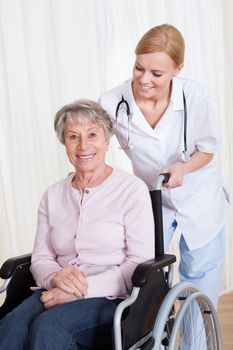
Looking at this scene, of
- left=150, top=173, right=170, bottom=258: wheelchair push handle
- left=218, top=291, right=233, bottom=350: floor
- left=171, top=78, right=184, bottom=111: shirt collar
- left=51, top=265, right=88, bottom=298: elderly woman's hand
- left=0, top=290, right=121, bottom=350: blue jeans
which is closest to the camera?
left=0, top=290, right=121, bottom=350: blue jeans

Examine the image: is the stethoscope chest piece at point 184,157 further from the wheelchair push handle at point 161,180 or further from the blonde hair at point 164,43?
the blonde hair at point 164,43

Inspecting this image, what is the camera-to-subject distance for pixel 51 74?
3.10 meters

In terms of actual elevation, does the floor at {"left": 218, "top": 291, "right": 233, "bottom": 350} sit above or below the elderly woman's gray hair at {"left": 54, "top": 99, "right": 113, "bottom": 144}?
below

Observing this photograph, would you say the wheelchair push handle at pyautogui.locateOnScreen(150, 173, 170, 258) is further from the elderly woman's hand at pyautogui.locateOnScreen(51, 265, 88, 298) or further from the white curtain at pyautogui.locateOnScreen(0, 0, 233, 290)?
the white curtain at pyautogui.locateOnScreen(0, 0, 233, 290)

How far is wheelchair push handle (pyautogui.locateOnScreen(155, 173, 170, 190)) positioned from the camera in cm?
194

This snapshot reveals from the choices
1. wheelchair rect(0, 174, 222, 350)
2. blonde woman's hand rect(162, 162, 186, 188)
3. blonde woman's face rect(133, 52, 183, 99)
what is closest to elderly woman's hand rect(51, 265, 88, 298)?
wheelchair rect(0, 174, 222, 350)

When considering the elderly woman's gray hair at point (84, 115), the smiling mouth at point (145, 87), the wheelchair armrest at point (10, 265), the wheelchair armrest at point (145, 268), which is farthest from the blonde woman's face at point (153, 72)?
the wheelchair armrest at point (10, 265)

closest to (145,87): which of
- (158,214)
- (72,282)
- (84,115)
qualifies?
(84,115)

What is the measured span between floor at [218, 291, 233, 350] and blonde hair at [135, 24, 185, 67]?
4.76ft

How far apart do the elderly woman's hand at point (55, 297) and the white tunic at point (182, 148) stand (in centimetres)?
55

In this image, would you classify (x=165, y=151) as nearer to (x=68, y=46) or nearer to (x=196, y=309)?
(x=196, y=309)

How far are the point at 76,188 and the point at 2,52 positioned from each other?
46.7 inches

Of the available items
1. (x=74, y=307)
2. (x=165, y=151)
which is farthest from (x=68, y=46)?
(x=74, y=307)

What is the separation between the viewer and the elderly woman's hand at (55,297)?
181 cm
